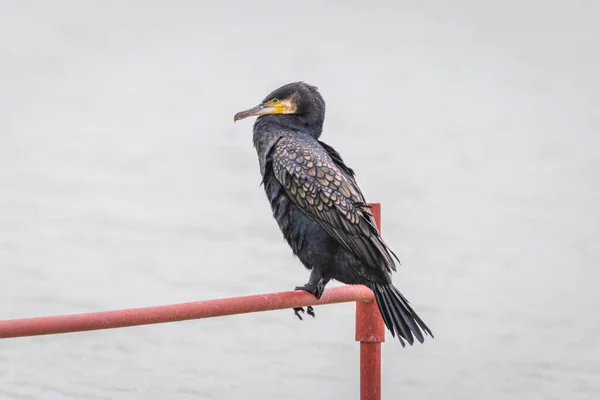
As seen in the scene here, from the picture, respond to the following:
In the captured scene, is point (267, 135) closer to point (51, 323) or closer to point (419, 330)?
point (419, 330)

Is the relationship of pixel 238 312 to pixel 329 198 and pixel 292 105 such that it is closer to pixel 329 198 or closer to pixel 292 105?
pixel 329 198

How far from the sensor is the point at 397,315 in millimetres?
2133

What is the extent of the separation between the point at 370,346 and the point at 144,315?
2.57 feet

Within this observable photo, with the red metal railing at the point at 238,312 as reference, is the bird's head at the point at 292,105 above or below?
above

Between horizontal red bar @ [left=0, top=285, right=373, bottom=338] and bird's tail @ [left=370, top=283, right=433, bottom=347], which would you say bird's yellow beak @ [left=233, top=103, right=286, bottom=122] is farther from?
horizontal red bar @ [left=0, top=285, right=373, bottom=338]

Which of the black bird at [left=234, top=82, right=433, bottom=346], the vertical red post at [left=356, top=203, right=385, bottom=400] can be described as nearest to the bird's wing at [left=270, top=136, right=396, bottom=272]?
the black bird at [left=234, top=82, right=433, bottom=346]

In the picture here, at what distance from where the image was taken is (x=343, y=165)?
97.3 inches

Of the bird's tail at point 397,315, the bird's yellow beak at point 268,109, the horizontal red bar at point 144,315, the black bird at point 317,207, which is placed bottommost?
the horizontal red bar at point 144,315

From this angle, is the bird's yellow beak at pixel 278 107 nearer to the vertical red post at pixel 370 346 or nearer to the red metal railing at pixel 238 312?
the red metal railing at pixel 238 312

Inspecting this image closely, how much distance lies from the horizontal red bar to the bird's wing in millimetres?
317

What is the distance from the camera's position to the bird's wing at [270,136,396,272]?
222cm

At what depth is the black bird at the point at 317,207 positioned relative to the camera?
220 centimetres

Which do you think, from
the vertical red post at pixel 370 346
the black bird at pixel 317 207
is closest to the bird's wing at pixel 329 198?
the black bird at pixel 317 207

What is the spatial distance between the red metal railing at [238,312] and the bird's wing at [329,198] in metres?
0.08
